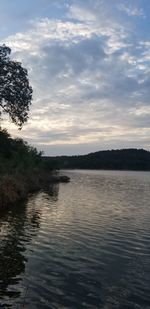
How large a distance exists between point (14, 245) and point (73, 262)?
4946 millimetres

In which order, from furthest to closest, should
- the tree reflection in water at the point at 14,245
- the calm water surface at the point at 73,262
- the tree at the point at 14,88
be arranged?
the tree at the point at 14,88, the tree reflection in water at the point at 14,245, the calm water surface at the point at 73,262

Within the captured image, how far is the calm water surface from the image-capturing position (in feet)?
52.3

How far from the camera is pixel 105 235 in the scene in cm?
2980

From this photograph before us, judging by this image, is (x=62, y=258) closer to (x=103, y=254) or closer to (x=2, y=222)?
(x=103, y=254)

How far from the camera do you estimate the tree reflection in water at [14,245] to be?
16438 mm

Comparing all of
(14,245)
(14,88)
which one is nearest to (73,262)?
(14,245)

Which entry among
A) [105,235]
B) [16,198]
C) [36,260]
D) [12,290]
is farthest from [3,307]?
[16,198]

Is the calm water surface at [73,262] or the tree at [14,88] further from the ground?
the tree at [14,88]

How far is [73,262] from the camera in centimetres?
2166

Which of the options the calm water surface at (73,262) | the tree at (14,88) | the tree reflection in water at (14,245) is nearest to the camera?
the calm water surface at (73,262)

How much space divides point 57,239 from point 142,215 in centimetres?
1744

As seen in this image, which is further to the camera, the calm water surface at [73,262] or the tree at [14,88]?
the tree at [14,88]

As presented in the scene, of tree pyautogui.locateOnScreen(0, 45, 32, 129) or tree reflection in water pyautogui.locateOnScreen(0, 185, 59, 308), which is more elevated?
tree pyautogui.locateOnScreen(0, 45, 32, 129)

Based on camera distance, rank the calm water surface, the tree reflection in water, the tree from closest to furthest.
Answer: the calm water surface, the tree reflection in water, the tree
